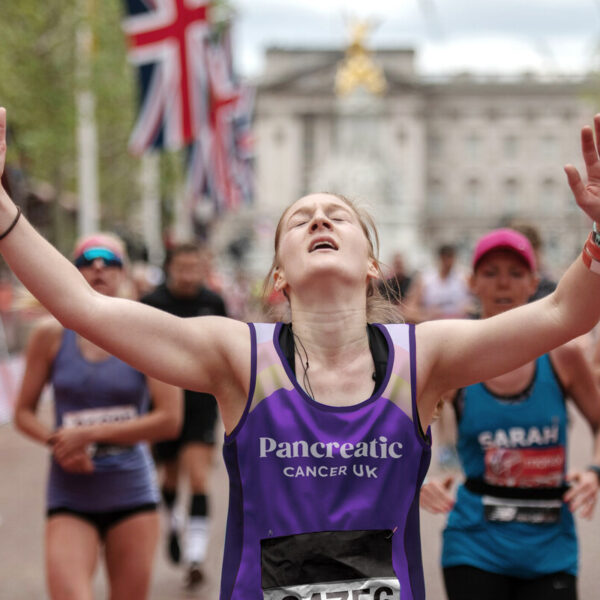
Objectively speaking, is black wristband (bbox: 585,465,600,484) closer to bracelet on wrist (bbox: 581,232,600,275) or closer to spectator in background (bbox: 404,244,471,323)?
bracelet on wrist (bbox: 581,232,600,275)

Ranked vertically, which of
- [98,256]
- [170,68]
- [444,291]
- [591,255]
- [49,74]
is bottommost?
[591,255]

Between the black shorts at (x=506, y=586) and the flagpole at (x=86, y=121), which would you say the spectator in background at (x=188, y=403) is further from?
the flagpole at (x=86, y=121)

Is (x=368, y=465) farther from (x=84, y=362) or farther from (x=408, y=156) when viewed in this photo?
(x=408, y=156)

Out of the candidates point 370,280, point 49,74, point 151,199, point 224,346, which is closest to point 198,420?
point 370,280

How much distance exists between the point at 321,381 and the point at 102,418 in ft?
6.86

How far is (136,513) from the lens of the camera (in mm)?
4199

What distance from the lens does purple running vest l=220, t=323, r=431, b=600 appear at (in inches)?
91.5

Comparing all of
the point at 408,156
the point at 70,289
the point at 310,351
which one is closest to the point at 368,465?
A: the point at 310,351

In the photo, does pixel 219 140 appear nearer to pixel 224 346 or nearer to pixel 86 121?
pixel 86 121

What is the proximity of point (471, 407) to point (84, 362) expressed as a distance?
5.11ft

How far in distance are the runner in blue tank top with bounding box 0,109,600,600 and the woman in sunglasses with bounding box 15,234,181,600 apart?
5.65 ft

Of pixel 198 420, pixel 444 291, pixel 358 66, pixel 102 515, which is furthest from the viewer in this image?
pixel 358 66

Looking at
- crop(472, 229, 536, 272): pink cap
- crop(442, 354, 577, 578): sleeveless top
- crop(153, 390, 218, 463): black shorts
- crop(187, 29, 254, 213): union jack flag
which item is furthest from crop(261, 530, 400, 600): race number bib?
crop(187, 29, 254, 213): union jack flag

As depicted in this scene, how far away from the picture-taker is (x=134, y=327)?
93.0 inches
